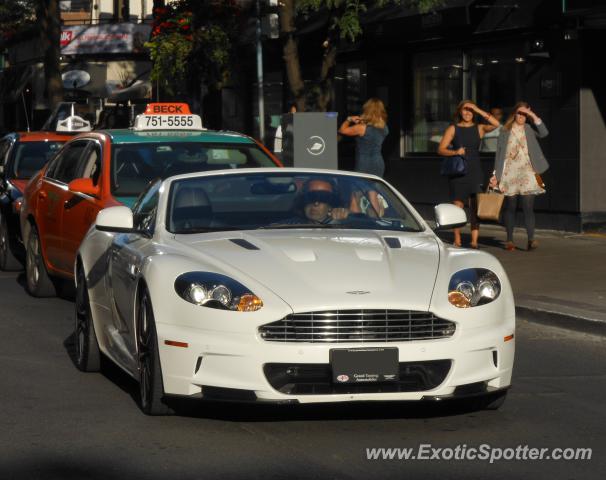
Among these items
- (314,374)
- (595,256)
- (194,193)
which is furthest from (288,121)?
(314,374)

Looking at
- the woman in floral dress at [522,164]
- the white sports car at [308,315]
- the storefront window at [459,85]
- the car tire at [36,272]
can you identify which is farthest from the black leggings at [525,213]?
the white sports car at [308,315]

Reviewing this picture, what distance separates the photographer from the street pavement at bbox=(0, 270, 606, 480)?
6305 millimetres

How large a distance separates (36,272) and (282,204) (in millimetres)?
5974

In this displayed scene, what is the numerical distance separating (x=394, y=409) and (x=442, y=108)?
1597cm

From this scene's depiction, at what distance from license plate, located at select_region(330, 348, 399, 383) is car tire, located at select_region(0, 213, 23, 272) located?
1025cm

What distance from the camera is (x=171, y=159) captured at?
12188mm

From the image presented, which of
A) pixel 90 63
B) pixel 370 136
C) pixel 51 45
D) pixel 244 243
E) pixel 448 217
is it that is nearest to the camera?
pixel 244 243

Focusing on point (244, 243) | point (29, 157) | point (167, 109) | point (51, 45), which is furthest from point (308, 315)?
point (51, 45)

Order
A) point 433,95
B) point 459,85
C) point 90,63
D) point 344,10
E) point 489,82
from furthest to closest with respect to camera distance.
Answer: point 90,63
point 433,95
point 459,85
point 489,82
point 344,10

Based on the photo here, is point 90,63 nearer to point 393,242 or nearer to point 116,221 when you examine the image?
point 116,221

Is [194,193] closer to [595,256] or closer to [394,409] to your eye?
[394,409]

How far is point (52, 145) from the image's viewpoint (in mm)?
17391
